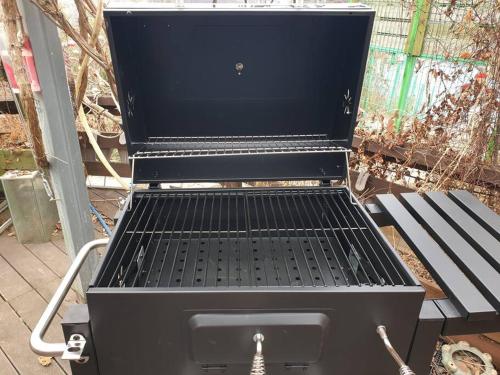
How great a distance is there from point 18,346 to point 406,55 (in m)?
4.41

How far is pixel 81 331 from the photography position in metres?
0.79

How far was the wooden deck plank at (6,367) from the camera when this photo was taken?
5.73 feet

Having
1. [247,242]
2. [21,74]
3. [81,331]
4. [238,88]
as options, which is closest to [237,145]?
[238,88]

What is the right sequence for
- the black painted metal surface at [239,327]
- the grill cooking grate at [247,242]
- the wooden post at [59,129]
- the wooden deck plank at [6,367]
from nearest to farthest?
the black painted metal surface at [239,327] < the grill cooking grate at [247,242] < the wooden post at [59,129] < the wooden deck plank at [6,367]

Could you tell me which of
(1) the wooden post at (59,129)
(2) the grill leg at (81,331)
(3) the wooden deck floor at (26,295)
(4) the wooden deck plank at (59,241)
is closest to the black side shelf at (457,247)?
(2) the grill leg at (81,331)

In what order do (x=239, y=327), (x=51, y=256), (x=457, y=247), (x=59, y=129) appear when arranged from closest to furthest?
(x=239, y=327) → (x=457, y=247) → (x=59, y=129) → (x=51, y=256)

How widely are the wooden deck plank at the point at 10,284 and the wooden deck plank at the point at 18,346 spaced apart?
0.12 m

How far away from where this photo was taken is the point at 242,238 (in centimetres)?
122

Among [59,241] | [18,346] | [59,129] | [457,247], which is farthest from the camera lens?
[59,241]

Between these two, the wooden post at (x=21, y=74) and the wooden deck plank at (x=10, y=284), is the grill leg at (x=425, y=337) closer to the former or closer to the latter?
the wooden post at (x=21, y=74)

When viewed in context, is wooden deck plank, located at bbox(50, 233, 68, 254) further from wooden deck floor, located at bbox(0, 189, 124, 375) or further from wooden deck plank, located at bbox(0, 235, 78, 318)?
wooden deck plank, located at bbox(0, 235, 78, 318)

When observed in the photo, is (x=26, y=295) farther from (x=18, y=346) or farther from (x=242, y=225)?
(x=242, y=225)

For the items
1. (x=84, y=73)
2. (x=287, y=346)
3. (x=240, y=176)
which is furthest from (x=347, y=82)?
(x=84, y=73)

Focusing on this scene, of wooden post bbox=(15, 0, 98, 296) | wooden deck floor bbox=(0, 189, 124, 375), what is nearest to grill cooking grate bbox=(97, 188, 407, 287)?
wooden post bbox=(15, 0, 98, 296)
